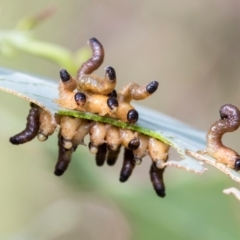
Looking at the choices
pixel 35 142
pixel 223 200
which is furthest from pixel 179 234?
pixel 35 142

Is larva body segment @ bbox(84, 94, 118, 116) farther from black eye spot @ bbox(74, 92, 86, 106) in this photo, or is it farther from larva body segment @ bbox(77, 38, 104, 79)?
larva body segment @ bbox(77, 38, 104, 79)

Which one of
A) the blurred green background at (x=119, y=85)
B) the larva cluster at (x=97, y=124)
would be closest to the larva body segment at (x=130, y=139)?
the larva cluster at (x=97, y=124)

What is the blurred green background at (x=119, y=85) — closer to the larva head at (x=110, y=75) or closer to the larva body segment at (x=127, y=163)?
the larva body segment at (x=127, y=163)

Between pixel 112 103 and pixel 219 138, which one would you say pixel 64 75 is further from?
pixel 219 138

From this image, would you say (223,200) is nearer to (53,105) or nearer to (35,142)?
(35,142)

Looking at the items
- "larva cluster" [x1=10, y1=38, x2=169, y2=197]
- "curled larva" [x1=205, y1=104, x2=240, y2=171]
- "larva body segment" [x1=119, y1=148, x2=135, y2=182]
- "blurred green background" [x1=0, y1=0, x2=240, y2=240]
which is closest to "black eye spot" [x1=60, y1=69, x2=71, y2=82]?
"larva cluster" [x1=10, y1=38, x2=169, y2=197]

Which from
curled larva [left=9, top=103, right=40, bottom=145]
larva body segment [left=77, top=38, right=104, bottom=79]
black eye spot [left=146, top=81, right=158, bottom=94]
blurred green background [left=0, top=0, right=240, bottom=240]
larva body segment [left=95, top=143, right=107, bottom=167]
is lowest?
blurred green background [left=0, top=0, right=240, bottom=240]

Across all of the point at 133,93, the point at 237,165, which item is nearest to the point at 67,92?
the point at 133,93
